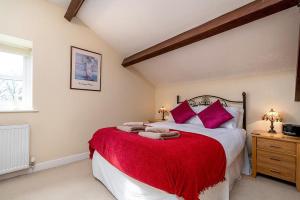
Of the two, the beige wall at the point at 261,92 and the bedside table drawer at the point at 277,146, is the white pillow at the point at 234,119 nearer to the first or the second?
the beige wall at the point at 261,92

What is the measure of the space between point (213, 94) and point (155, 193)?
8.93 ft

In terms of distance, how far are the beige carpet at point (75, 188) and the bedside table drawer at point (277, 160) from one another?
268 mm

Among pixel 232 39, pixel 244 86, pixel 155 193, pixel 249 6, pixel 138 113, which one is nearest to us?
pixel 155 193

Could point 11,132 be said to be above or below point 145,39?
below

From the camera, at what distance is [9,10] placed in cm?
249

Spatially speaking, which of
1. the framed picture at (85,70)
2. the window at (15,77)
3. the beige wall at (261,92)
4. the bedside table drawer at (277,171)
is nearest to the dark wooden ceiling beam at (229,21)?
the framed picture at (85,70)

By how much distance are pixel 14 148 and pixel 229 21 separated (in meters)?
3.52

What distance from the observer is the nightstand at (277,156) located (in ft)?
7.38

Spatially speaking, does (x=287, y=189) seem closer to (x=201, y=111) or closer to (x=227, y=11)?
(x=201, y=111)

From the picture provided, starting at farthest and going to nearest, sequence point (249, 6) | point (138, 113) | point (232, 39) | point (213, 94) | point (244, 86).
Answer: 1. point (138, 113)
2. point (213, 94)
3. point (244, 86)
4. point (232, 39)
5. point (249, 6)

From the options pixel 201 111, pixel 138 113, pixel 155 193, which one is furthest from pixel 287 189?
pixel 138 113

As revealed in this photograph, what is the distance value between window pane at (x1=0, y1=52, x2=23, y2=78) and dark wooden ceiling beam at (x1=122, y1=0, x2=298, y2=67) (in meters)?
2.37

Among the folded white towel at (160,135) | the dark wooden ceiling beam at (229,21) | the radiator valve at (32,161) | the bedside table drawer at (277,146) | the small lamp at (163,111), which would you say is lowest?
the radiator valve at (32,161)

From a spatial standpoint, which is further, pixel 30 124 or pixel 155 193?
pixel 30 124
